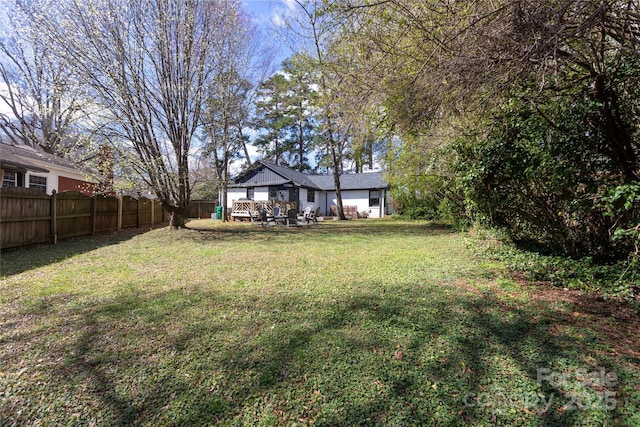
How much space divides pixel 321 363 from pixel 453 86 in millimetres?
3760

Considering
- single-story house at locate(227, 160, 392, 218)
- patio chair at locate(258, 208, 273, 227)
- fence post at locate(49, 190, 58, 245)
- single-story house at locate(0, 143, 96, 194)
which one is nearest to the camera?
fence post at locate(49, 190, 58, 245)

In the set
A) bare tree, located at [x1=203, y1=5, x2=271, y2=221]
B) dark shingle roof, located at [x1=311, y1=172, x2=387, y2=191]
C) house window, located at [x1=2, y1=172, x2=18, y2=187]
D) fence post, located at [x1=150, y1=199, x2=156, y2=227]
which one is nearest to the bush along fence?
fence post, located at [x1=150, y1=199, x2=156, y2=227]

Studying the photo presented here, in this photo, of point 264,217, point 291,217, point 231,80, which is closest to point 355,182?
point 291,217

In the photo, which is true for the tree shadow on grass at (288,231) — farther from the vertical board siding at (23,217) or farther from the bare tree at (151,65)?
the vertical board siding at (23,217)

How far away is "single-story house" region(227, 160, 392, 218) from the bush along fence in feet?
28.9

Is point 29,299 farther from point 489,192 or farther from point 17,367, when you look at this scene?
point 489,192

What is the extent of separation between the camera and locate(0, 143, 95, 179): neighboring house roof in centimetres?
937

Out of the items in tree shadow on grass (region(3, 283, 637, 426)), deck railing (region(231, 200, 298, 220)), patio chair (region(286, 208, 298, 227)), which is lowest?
tree shadow on grass (region(3, 283, 637, 426))

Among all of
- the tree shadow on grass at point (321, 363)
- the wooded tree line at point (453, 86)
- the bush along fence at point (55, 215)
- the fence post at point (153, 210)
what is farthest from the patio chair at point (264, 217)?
the tree shadow on grass at point (321, 363)

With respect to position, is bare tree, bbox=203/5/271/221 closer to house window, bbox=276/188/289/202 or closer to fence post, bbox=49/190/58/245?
fence post, bbox=49/190/58/245

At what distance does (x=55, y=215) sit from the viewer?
8305 millimetres

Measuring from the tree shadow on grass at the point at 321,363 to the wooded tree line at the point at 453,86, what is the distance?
1.87 meters

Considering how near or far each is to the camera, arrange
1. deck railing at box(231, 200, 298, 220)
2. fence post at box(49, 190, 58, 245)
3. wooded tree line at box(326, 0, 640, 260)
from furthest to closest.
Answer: deck railing at box(231, 200, 298, 220) → fence post at box(49, 190, 58, 245) → wooded tree line at box(326, 0, 640, 260)

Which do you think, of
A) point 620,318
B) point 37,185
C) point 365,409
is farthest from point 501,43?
point 37,185
